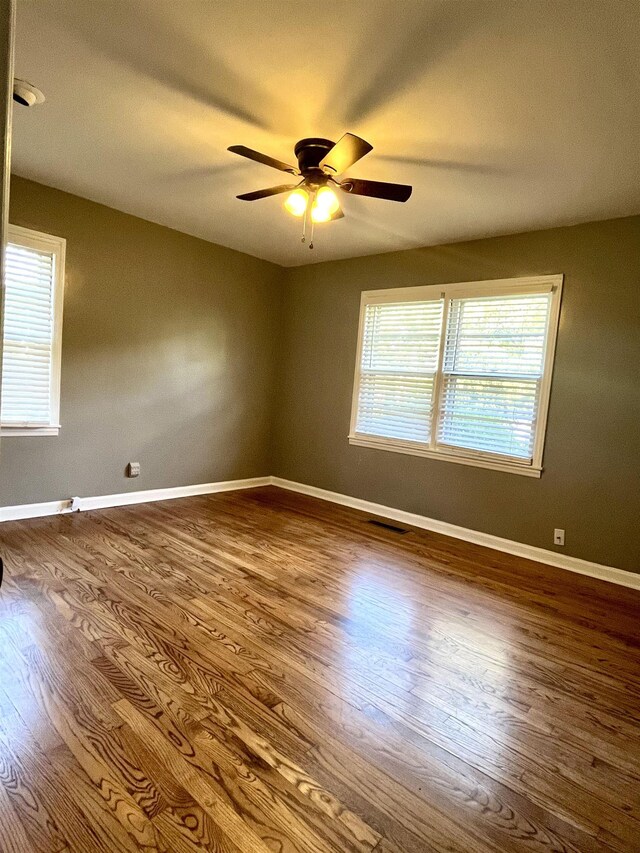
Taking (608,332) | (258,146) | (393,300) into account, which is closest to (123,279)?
(258,146)

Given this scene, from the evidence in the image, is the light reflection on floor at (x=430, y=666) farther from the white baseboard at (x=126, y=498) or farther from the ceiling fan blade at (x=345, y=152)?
the white baseboard at (x=126, y=498)

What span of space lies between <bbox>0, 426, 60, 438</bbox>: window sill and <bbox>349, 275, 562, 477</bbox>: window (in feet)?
9.30

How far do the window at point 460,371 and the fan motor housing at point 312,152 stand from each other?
2.06 m

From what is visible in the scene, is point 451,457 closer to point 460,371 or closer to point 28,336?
point 460,371

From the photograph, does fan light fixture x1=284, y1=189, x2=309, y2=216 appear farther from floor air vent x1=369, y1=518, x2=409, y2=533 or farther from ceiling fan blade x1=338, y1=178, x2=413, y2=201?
floor air vent x1=369, y1=518, x2=409, y2=533

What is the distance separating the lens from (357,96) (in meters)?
2.23

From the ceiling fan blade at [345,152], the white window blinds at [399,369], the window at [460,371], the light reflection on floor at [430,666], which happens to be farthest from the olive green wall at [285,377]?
the ceiling fan blade at [345,152]

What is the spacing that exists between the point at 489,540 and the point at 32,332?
421cm

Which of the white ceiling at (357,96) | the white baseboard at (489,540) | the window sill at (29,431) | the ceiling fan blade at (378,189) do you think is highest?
the white ceiling at (357,96)

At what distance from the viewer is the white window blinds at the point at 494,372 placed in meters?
3.82

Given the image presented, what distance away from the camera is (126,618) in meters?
2.40

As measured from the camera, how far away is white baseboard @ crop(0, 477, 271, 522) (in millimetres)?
3779

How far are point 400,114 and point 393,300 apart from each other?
7.68 ft

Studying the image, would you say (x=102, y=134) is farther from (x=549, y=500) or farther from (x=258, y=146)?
(x=549, y=500)
